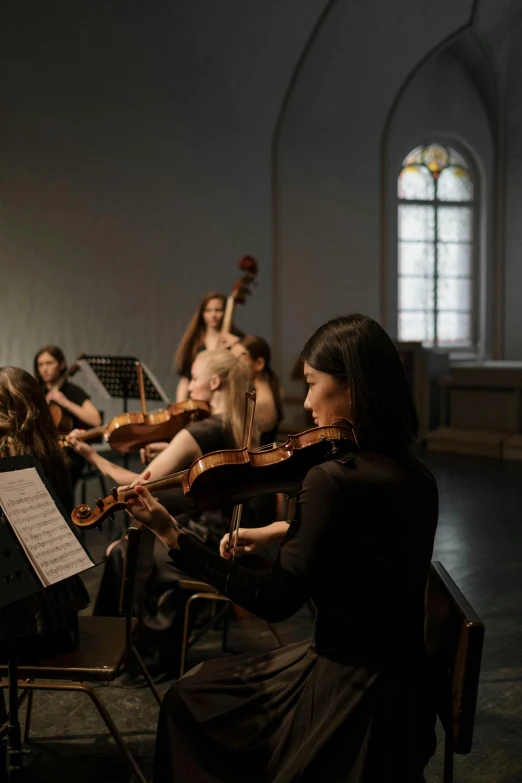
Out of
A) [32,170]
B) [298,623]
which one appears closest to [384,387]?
[298,623]

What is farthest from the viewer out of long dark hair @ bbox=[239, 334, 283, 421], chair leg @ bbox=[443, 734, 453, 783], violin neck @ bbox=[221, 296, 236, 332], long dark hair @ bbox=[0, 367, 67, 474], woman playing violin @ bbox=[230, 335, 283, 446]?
violin neck @ bbox=[221, 296, 236, 332]

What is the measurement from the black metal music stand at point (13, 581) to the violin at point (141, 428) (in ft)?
6.26

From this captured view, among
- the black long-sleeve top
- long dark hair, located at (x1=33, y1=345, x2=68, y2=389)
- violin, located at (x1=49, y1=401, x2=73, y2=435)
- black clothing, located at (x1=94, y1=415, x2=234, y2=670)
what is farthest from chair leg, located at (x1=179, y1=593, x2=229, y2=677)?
long dark hair, located at (x1=33, y1=345, x2=68, y2=389)

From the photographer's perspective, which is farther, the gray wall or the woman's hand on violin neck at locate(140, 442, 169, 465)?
the gray wall

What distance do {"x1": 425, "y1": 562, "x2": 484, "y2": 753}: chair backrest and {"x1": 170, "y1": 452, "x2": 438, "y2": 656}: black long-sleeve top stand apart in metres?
0.08

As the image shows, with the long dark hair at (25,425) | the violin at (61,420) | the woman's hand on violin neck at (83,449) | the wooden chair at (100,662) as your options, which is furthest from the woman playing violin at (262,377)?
the wooden chair at (100,662)

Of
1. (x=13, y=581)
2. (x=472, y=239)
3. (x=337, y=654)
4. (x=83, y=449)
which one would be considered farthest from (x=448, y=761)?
(x=472, y=239)

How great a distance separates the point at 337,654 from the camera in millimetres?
1680

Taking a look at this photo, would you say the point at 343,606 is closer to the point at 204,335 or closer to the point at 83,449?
the point at 83,449

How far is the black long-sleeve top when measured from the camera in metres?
1.59

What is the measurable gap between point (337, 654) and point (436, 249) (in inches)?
429

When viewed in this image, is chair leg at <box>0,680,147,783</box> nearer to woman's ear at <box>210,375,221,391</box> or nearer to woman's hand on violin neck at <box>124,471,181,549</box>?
woman's hand on violin neck at <box>124,471,181,549</box>

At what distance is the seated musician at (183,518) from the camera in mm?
3203

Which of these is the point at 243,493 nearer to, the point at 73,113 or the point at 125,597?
the point at 125,597
